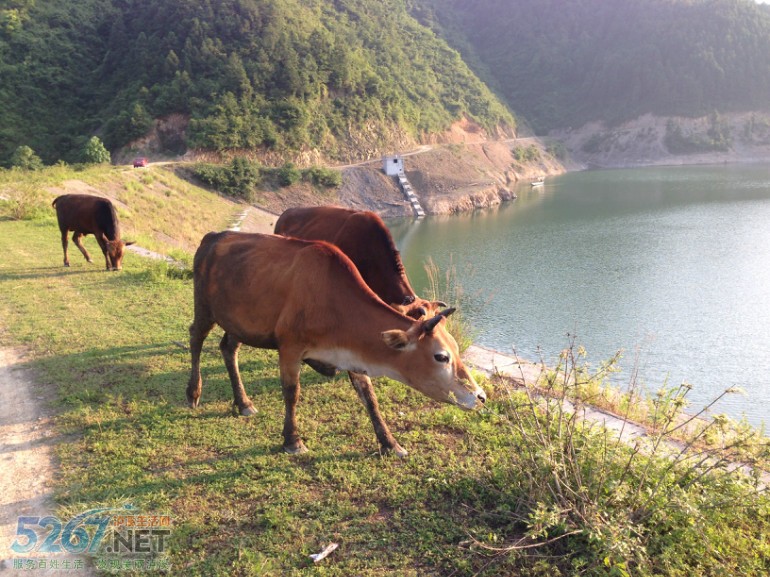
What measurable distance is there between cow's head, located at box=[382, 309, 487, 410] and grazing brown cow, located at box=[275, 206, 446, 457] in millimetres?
866

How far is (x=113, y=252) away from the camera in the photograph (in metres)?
10.8

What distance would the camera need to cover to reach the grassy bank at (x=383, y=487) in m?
3.23

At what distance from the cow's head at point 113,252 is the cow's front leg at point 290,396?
321 inches

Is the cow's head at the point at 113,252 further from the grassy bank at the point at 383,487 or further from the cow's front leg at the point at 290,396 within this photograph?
the cow's front leg at the point at 290,396

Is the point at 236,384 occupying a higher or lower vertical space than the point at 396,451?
higher

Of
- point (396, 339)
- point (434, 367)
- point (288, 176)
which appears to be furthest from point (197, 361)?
point (288, 176)

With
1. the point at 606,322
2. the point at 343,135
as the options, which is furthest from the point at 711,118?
the point at 606,322

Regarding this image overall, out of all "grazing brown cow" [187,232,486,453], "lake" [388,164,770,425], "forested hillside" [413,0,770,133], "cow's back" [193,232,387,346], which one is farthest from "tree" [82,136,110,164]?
"forested hillside" [413,0,770,133]

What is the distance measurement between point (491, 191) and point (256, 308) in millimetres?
43002

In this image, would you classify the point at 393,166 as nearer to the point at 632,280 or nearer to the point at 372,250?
the point at 632,280

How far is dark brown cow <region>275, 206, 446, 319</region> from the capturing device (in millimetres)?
5695

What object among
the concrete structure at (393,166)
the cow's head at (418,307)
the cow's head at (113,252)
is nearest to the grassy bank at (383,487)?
the cow's head at (418,307)

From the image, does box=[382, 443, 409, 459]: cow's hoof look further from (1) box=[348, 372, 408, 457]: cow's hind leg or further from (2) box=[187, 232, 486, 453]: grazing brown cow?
(2) box=[187, 232, 486, 453]: grazing brown cow

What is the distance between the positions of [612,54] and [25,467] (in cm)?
10270
